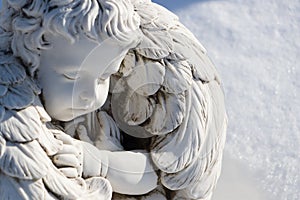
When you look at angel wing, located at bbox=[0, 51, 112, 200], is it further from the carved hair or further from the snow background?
the snow background

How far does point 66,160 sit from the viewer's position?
1.47m

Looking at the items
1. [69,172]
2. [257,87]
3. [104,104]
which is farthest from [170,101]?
[257,87]

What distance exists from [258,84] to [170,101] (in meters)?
2.07

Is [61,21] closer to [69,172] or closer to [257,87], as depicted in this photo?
[69,172]

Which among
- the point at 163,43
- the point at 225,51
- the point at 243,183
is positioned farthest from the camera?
the point at 225,51

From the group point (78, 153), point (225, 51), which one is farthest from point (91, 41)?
point (225, 51)

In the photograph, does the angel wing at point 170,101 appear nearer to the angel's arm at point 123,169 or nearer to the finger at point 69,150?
the angel's arm at point 123,169

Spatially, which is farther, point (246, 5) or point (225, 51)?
point (246, 5)

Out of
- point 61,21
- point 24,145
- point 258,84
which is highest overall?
point 61,21

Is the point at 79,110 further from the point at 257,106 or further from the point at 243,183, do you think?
the point at 257,106

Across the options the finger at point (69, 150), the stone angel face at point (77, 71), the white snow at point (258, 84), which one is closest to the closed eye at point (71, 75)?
the stone angel face at point (77, 71)

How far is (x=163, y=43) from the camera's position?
157 cm

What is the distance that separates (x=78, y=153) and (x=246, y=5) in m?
2.63

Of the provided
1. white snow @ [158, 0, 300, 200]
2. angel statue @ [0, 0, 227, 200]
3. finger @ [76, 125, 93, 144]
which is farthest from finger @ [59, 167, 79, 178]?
white snow @ [158, 0, 300, 200]
